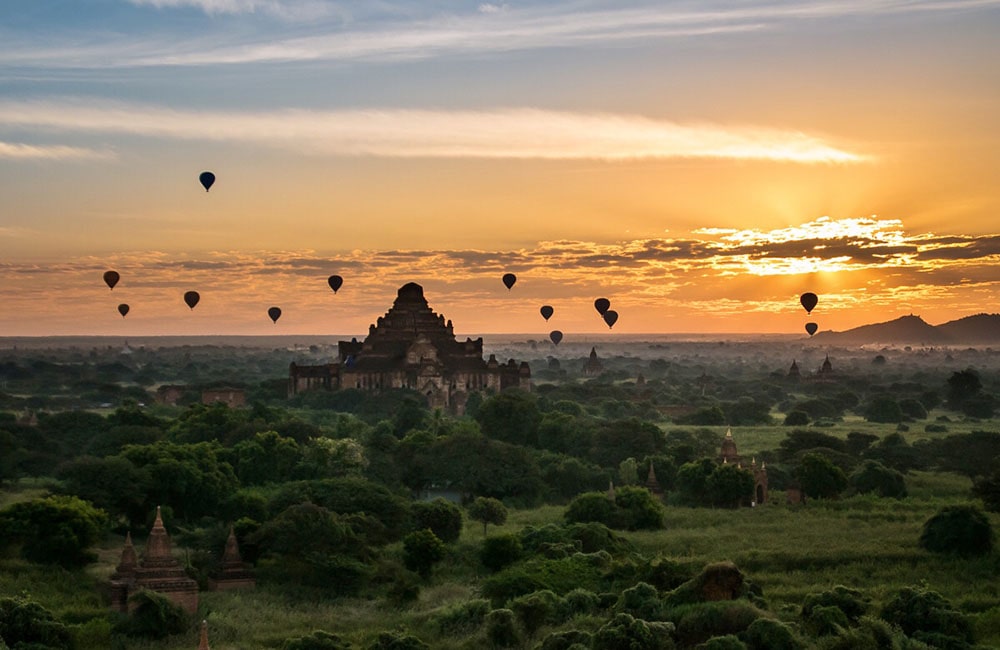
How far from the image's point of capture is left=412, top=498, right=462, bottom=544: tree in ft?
159

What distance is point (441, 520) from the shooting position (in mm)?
48500

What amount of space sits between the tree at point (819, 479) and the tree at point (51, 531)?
3140cm

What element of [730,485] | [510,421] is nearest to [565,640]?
[730,485]

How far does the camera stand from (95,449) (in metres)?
65.8

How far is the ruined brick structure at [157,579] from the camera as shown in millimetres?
37656

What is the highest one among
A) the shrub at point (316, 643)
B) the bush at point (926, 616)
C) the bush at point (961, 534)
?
the bush at point (961, 534)

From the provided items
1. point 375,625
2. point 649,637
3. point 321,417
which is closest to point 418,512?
point 375,625

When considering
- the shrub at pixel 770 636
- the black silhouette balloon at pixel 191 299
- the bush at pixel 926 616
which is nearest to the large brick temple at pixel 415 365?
the black silhouette balloon at pixel 191 299

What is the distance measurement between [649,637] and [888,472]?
106ft

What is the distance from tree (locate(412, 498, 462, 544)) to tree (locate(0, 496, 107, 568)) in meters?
11.7

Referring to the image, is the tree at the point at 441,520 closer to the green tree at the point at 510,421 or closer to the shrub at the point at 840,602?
the shrub at the point at 840,602

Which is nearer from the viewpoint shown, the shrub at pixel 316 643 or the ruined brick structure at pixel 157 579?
the shrub at pixel 316 643

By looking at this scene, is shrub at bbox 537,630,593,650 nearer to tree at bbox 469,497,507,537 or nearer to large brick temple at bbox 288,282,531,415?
tree at bbox 469,497,507,537

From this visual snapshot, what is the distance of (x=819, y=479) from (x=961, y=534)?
550 inches
